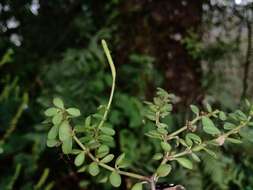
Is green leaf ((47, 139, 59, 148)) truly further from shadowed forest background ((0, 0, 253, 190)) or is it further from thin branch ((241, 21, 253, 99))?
thin branch ((241, 21, 253, 99))

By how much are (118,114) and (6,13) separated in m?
0.97

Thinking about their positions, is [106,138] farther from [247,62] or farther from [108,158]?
[247,62]

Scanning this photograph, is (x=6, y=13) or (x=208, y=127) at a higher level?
(x=6, y=13)

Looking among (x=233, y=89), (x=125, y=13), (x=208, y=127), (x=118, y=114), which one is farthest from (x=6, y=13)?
(x=208, y=127)

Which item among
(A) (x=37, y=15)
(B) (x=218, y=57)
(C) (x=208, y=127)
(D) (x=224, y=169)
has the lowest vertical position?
(D) (x=224, y=169)

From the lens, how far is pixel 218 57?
2.25m

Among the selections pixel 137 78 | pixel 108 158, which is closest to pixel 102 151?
pixel 108 158

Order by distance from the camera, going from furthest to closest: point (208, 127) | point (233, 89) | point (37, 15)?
point (37, 15) < point (233, 89) < point (208, 127)

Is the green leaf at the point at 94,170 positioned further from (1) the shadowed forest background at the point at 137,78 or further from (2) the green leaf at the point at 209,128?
(1) the shadowed forest background at the point at 137,78

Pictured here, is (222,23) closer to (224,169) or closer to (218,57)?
(218,57)

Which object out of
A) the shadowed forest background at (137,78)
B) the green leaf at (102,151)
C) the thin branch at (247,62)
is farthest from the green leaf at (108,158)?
the thin branch at (247,62)

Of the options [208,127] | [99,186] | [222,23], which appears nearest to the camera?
[208,127]

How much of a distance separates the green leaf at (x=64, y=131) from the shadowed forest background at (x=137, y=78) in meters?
1.04

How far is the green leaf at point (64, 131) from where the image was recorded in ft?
2.49
